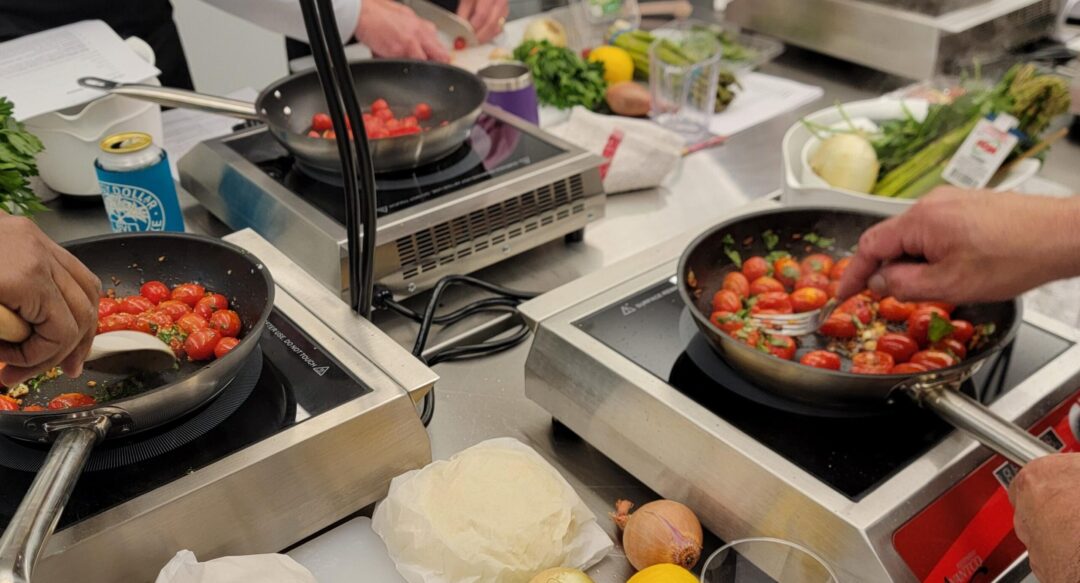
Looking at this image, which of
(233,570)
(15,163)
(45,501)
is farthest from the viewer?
(15,163)

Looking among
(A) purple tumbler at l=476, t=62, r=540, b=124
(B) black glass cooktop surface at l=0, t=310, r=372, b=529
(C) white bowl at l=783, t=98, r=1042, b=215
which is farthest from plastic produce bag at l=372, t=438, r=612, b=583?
(A) purple tumbler at l=476, t=62, r=540, b=124

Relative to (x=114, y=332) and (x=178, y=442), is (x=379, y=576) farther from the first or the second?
(x=114, y=332)

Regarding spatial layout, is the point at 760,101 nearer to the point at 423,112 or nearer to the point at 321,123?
the point at 423,112

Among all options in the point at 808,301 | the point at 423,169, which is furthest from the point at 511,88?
the point at 808,301

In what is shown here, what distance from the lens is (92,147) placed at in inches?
61.5

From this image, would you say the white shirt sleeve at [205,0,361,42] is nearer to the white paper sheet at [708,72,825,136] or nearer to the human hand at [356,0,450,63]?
the human hand at [356,0,450,63]

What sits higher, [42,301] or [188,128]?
[42,301]

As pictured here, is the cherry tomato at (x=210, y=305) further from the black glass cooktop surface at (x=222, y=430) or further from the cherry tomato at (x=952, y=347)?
the cherry tomato at (x=952, y=347)

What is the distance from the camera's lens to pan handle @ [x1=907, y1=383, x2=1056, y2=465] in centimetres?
88

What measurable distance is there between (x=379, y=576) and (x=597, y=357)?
1.12ft

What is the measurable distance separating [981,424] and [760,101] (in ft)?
4.49

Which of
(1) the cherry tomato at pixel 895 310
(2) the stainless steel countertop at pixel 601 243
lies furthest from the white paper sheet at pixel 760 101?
(1) the cherry tomato at pixel 895 310

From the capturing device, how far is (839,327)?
1143 mm

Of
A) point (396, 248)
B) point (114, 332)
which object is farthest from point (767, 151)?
point (114, 332)
